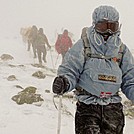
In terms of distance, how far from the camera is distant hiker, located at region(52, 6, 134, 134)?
3.76 metres

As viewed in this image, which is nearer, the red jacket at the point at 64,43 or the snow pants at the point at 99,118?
the snow pants at the point at 99,118

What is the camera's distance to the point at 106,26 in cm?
380

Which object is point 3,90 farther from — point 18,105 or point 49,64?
point 49,64

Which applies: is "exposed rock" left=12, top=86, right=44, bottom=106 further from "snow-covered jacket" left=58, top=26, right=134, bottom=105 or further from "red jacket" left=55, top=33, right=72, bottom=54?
"red jacket" left=55, top=33, right=72, bottom=54

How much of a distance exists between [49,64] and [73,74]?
43.7 ft

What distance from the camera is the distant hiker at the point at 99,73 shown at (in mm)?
3762

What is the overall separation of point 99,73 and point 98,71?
0.02 meters

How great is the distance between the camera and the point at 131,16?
155 ft

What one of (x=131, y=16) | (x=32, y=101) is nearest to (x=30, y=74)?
(x=32, y=101)

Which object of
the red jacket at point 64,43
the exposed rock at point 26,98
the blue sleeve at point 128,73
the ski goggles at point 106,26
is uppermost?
the ski goggles at point 106,26

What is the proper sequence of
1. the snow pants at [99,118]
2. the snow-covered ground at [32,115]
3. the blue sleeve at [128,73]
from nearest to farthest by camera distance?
the snow pants at [99,118], the blue sleeve at [128,73], the snow-covered ground at [32,115]

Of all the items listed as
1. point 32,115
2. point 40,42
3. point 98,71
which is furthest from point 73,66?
point 40,42

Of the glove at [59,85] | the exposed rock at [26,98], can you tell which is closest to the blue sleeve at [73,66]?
the glove at [59,85]

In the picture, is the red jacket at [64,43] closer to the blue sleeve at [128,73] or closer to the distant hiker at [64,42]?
the distant hiker at [64,42]
